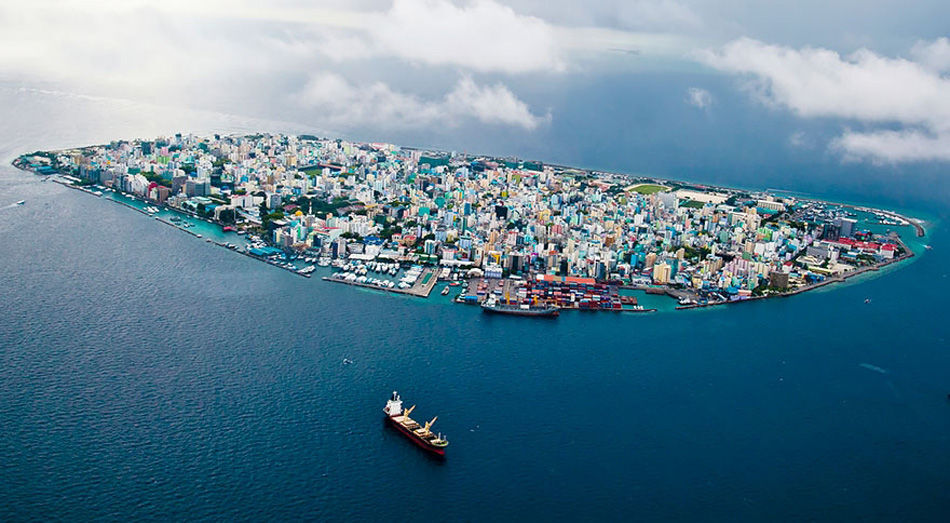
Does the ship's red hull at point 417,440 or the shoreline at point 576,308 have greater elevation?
the shoreline at point 576,308

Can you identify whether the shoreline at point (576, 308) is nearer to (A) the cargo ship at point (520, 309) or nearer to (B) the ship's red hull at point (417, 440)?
(A) the cargo ship at point (520, 309)

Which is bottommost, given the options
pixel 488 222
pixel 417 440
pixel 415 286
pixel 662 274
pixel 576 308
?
pixel 417 440

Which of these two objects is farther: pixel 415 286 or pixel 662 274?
pixel 662 274

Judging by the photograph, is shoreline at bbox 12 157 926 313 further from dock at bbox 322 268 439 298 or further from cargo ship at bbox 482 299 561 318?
cargo ship at bbox 482 299 561 318

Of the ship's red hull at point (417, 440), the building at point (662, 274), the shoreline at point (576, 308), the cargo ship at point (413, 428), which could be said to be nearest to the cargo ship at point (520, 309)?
the shoreline at point (576, 308)

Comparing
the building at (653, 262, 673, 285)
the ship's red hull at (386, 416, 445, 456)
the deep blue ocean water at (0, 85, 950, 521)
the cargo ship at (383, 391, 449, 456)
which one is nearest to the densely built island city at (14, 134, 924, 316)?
the building at (653, 262, 673, 285)

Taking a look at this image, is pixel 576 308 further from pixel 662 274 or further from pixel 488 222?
pixel 488 222

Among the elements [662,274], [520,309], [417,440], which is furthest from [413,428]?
[662,274]
